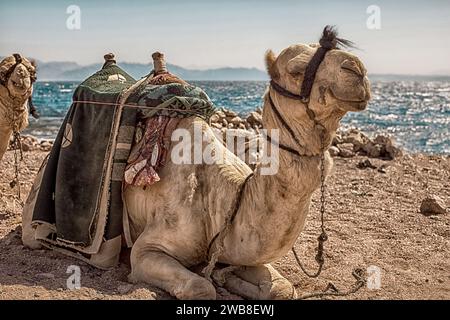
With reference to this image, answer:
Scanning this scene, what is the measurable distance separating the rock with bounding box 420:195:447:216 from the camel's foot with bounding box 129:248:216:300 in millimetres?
3712

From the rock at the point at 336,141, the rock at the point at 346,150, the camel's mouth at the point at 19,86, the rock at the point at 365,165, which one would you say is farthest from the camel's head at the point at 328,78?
the rock at the point at 336,141

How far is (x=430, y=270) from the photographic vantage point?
16.2ft

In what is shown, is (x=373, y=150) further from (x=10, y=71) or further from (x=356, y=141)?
(x=10, y=71)

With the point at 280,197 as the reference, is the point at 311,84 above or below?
above

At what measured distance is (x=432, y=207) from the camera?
22.4 ft

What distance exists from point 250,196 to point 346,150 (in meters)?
7.85

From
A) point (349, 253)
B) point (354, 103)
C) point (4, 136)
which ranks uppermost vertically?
point (354, 103)

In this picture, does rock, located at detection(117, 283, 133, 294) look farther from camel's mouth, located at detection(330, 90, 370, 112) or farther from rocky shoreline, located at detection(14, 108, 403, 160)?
rocky shoreline, located at detection(14, 108, 403, 160)

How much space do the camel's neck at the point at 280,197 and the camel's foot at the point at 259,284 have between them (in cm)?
23

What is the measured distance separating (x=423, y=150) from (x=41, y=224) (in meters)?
14.7

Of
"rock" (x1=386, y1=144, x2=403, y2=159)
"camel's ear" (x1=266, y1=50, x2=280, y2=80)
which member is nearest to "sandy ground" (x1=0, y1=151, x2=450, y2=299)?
"camel's ear" (x1=266, y1=50, x2=280, y2=80)

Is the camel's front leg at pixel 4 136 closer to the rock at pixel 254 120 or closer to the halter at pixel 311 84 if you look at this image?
the halter at pixel 311 84

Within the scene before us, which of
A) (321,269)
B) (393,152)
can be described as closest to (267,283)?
(321,269)
